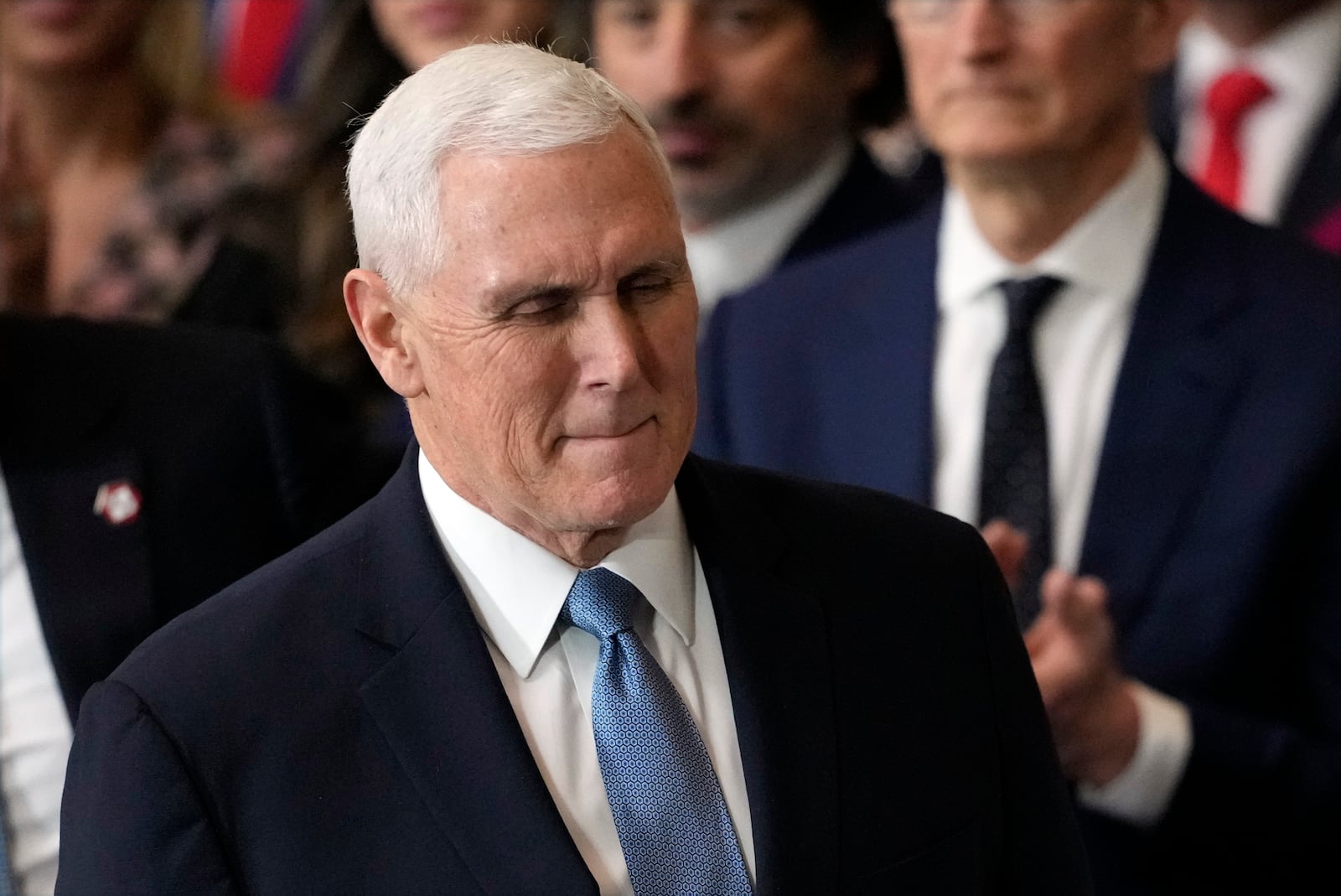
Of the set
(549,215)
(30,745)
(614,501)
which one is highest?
(549,215)

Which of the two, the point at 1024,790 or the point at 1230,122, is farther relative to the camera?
the point at 1230,122

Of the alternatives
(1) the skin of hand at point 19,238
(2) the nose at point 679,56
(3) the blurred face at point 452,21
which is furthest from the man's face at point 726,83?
(1) the skin of hand at point 19,238

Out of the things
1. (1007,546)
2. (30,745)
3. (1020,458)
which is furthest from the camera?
(1020,458)

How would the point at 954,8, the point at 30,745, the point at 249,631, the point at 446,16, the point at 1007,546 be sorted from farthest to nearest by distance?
the point at 446,16
the point at 954,8
the point at 1007,546
the point at 30,745
the point at 249,631

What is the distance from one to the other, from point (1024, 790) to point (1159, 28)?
1.40 metres

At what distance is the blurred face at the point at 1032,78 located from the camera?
266 centimetres

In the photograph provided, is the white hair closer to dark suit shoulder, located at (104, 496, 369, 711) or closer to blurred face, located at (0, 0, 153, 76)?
dark suit shoulder, located at (104, 496, 369, 711)

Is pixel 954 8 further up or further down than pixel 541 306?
further down

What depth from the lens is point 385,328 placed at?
167 cm

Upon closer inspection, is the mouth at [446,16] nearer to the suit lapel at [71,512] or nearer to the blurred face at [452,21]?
the blurred face at [452,21]

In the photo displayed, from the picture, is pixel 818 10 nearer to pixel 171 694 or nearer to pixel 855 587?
pixel 855 587

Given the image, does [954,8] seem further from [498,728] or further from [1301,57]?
[498,728]

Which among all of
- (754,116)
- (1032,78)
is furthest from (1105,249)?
(754,116)

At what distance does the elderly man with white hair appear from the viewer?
1554 mm
